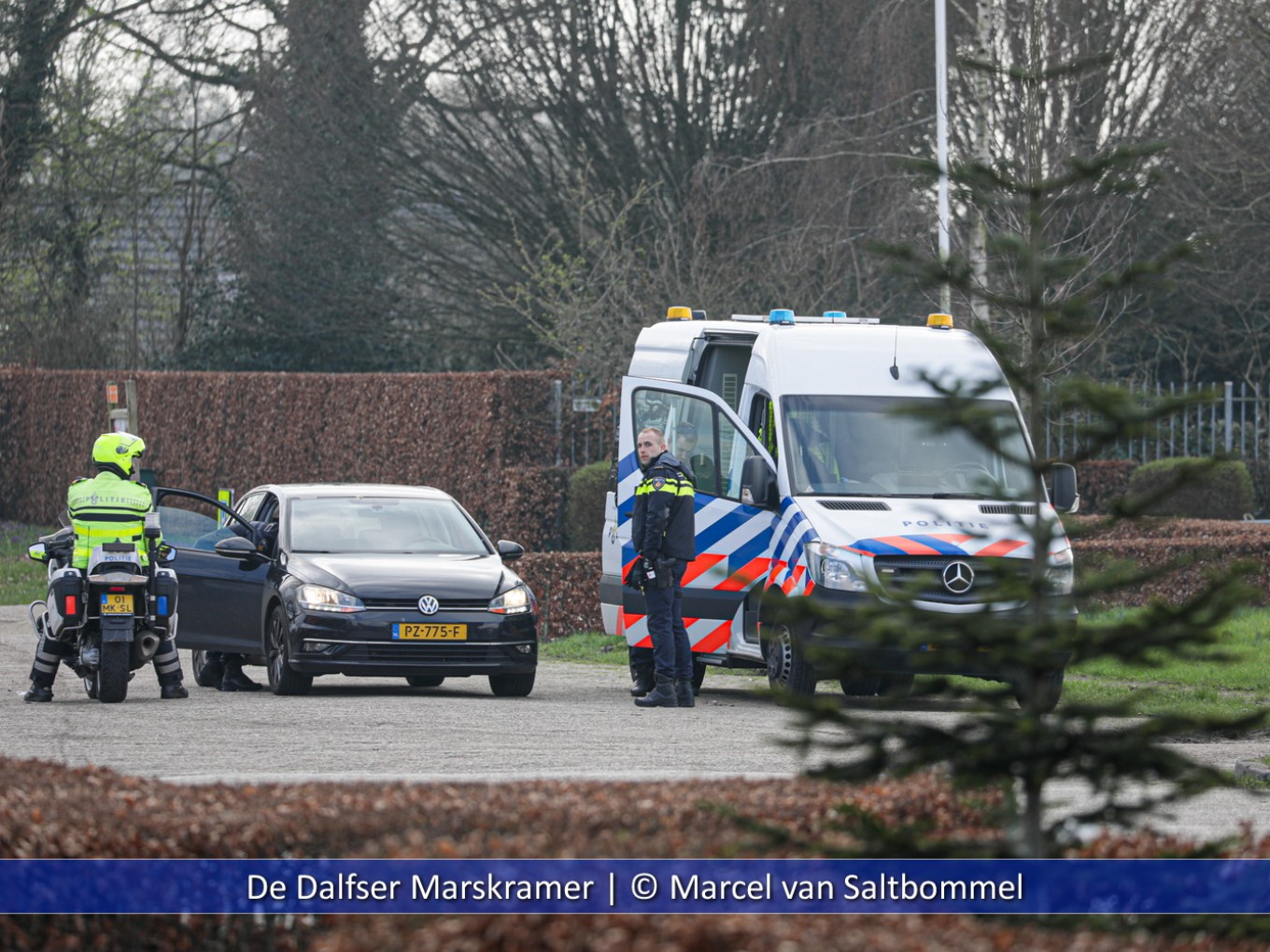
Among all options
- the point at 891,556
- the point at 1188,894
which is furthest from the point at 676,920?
the point at 891,556

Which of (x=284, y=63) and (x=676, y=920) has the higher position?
(x=284, y=63)

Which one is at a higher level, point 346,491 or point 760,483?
point 760,483

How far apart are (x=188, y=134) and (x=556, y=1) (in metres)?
9.54

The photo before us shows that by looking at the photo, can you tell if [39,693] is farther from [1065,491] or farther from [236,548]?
[1065,491]

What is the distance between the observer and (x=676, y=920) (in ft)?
14.1

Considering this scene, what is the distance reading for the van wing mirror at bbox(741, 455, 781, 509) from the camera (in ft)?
48.7

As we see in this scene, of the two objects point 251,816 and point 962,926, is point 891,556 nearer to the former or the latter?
point 251,816

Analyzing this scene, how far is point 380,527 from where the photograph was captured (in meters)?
16.5

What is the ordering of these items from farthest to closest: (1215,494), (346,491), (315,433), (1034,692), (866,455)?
(315,433), (1215,494), (346,491), (866,455), (1034,692)

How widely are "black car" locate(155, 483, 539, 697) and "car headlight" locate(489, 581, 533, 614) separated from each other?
0.01m

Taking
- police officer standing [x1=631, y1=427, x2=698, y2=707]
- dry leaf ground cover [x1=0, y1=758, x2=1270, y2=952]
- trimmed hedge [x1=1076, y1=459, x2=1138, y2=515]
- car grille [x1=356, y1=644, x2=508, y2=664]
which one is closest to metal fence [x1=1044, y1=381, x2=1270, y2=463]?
trimmed hedge [x1=1076, y1=459, x2=1138, y2=515]

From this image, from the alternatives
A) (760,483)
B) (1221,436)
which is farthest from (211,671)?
(1221,436)

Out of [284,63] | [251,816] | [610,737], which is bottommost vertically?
[610,737]

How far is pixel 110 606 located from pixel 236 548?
1.45m
